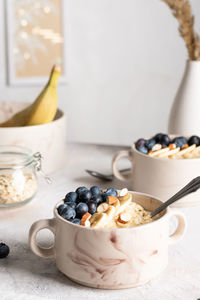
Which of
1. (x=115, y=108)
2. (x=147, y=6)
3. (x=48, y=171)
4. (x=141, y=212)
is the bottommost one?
(x=115, y=108)

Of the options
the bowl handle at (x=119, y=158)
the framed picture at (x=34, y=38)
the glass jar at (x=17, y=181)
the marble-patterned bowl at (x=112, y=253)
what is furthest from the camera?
the framed picture at (x=34, y=38)

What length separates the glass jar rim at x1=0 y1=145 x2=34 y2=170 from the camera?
0.95 meters

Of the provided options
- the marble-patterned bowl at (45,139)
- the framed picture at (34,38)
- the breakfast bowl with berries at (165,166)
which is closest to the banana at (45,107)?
the marble-patterned bowl at (45,139)

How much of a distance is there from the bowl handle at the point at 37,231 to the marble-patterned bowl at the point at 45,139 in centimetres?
40

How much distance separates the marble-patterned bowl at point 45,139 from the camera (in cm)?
108

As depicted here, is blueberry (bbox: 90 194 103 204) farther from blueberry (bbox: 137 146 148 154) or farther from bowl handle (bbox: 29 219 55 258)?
blueberry (bbox: 137 146 148 154)

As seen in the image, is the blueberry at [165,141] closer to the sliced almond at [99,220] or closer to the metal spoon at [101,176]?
the metal spoon at [101,176]

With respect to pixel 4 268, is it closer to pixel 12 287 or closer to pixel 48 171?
pixel 12 287

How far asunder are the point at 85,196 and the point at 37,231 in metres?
0.09

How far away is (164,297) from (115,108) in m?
1.70

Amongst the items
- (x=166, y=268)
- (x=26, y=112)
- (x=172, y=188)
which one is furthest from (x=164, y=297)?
(x=26, y=112)

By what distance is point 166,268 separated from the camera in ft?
2.41

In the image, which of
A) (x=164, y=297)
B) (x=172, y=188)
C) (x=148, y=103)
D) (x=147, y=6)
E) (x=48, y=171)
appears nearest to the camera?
(x=164, y=297)

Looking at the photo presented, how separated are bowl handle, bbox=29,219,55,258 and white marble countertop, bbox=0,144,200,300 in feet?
0.09
